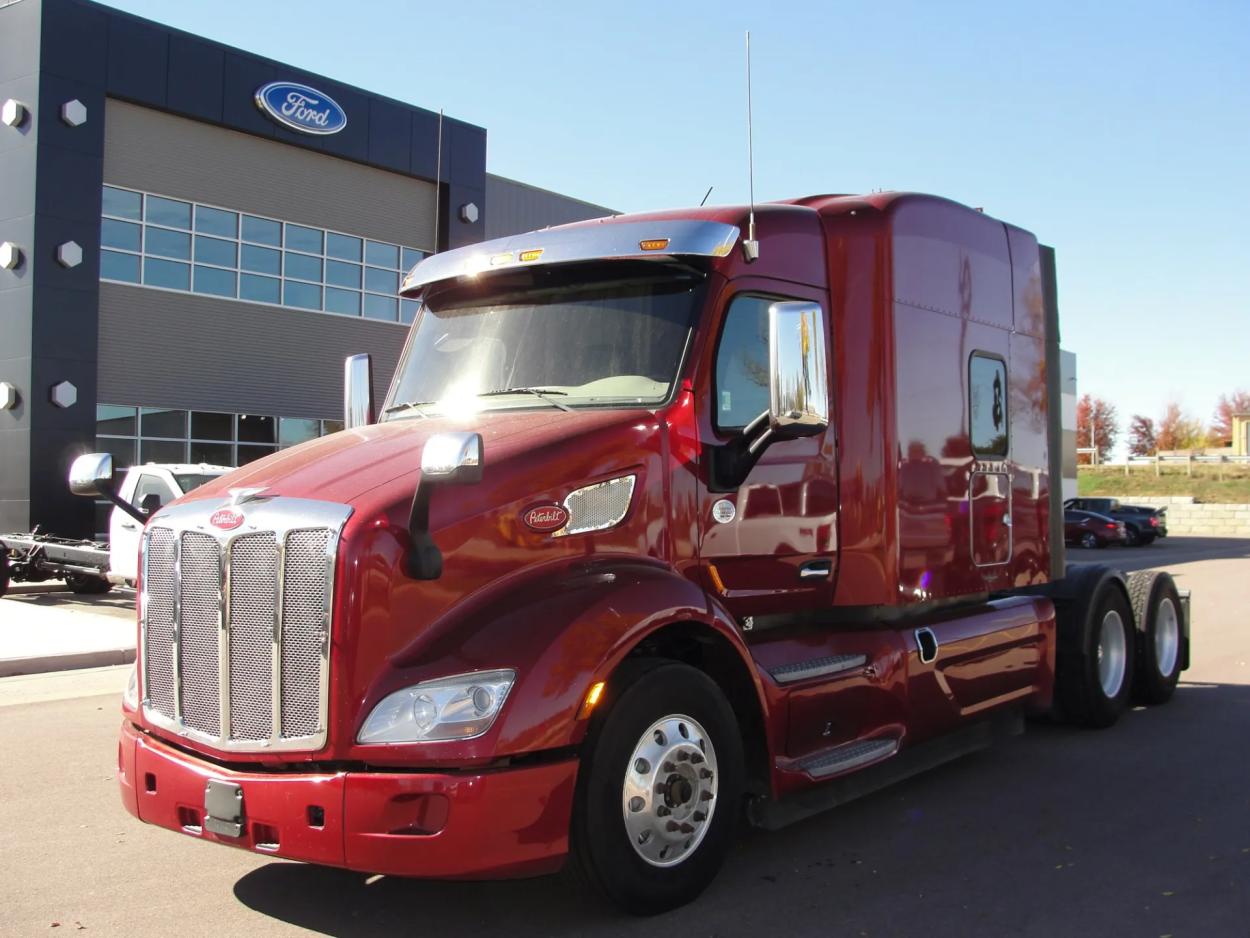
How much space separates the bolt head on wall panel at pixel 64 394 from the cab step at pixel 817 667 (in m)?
21.7

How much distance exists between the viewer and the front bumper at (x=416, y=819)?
3.83 metres

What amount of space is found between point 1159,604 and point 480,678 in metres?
6.79

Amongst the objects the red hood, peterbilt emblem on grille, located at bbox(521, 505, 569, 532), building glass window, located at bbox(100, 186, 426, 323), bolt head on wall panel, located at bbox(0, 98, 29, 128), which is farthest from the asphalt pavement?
building glass window, located at bbox(100, 186, 426, 323)

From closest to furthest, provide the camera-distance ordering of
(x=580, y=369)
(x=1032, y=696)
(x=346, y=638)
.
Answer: (x=346, y=638) → (x=580, y=369) → (x=1032, y=696)

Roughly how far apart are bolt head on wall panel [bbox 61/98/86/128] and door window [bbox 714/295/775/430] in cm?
2215

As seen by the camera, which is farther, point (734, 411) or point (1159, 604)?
point (1159, 604)

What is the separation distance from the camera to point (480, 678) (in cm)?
394

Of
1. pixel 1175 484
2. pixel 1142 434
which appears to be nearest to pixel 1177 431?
pixel 1142 434

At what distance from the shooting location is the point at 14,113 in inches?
905

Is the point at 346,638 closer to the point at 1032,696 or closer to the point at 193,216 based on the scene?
the point at 1032,696

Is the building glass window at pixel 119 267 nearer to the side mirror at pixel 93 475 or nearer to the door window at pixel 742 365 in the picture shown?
the side mirror at pixel 93 475

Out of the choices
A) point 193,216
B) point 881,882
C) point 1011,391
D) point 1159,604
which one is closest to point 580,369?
point 881,882

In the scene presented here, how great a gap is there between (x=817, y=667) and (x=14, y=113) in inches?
909

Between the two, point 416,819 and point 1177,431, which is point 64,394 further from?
point 1177,431
